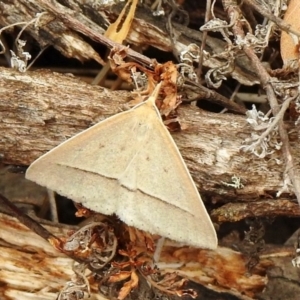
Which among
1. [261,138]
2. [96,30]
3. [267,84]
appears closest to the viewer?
[261,138]

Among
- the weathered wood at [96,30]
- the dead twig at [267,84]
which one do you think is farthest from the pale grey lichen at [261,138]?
the weathered wood at [96,30]

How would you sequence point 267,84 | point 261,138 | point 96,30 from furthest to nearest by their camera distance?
point 96,30 → point 267,84 → point 261,138

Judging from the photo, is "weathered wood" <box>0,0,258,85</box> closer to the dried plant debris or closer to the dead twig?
the dead twig

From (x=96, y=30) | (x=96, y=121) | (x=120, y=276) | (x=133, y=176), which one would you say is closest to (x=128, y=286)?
(x=120, y=276)

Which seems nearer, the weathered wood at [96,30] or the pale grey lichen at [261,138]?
the pale grey lichen at [261,138]

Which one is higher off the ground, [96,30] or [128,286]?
[96,30]

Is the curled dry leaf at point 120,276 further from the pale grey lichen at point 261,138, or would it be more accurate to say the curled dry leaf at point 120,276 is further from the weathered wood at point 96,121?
the pale grey lichen at point 261,138

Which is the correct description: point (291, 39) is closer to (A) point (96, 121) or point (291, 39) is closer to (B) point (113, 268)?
(A) point (96, 121)
